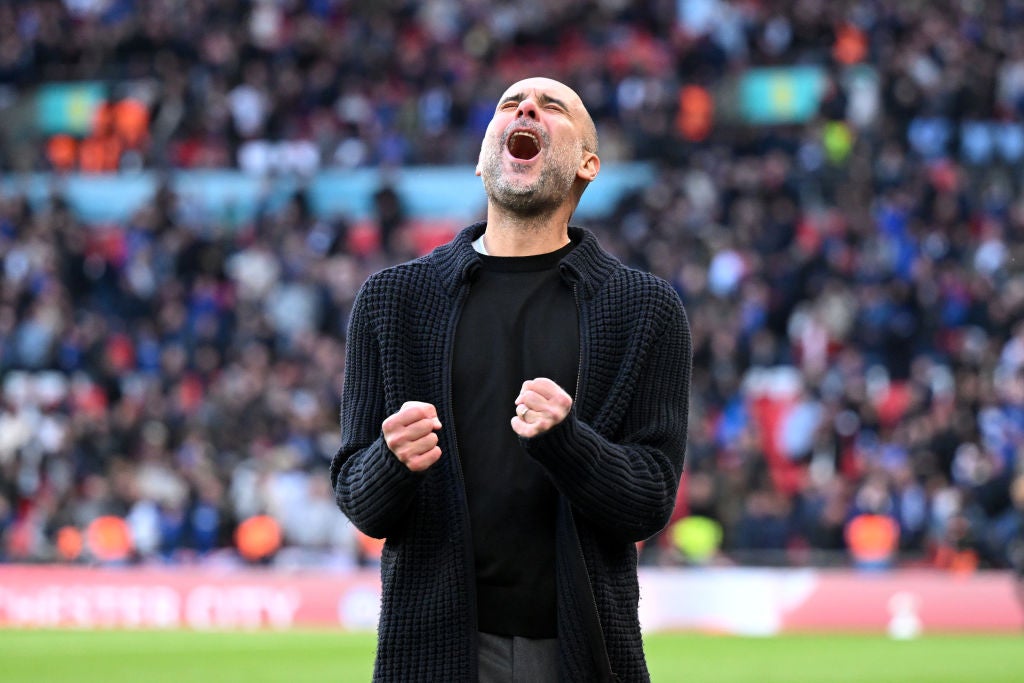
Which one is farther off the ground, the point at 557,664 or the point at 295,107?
the point at 295,107

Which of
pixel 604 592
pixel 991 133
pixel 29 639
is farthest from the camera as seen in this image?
pixel 991 133

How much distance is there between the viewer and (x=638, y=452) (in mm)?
3322

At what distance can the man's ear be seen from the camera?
3605 millimetres

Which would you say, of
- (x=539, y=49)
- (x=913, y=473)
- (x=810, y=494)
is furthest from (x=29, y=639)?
(x=539, y=49)

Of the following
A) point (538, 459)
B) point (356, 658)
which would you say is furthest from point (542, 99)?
point (356, 658)

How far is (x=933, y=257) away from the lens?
19078 mm

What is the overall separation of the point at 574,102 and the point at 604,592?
3.25 ft

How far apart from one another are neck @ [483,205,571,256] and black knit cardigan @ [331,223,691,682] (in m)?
0.06

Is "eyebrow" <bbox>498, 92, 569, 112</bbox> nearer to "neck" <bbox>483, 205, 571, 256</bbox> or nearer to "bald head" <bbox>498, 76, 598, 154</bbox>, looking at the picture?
"bald head" <bbox>498, 76, 598, 154</bbox>

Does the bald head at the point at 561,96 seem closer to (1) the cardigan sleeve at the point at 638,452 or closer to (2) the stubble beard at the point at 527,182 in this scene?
(2) the stubble beard at the point at 527,182

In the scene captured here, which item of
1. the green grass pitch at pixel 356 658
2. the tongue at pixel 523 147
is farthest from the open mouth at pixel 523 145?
the green grass pitch at pixel 356 658

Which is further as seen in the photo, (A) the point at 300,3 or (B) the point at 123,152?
(A) the point at 300,3

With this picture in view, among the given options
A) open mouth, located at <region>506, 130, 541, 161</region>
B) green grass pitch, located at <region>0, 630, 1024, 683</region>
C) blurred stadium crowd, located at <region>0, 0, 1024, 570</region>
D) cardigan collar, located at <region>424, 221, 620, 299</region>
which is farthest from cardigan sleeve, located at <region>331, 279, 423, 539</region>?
blurred stadium crowd, located at <region>0, 0, 1024, 570</region>

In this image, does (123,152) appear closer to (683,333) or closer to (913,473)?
(913,473)
